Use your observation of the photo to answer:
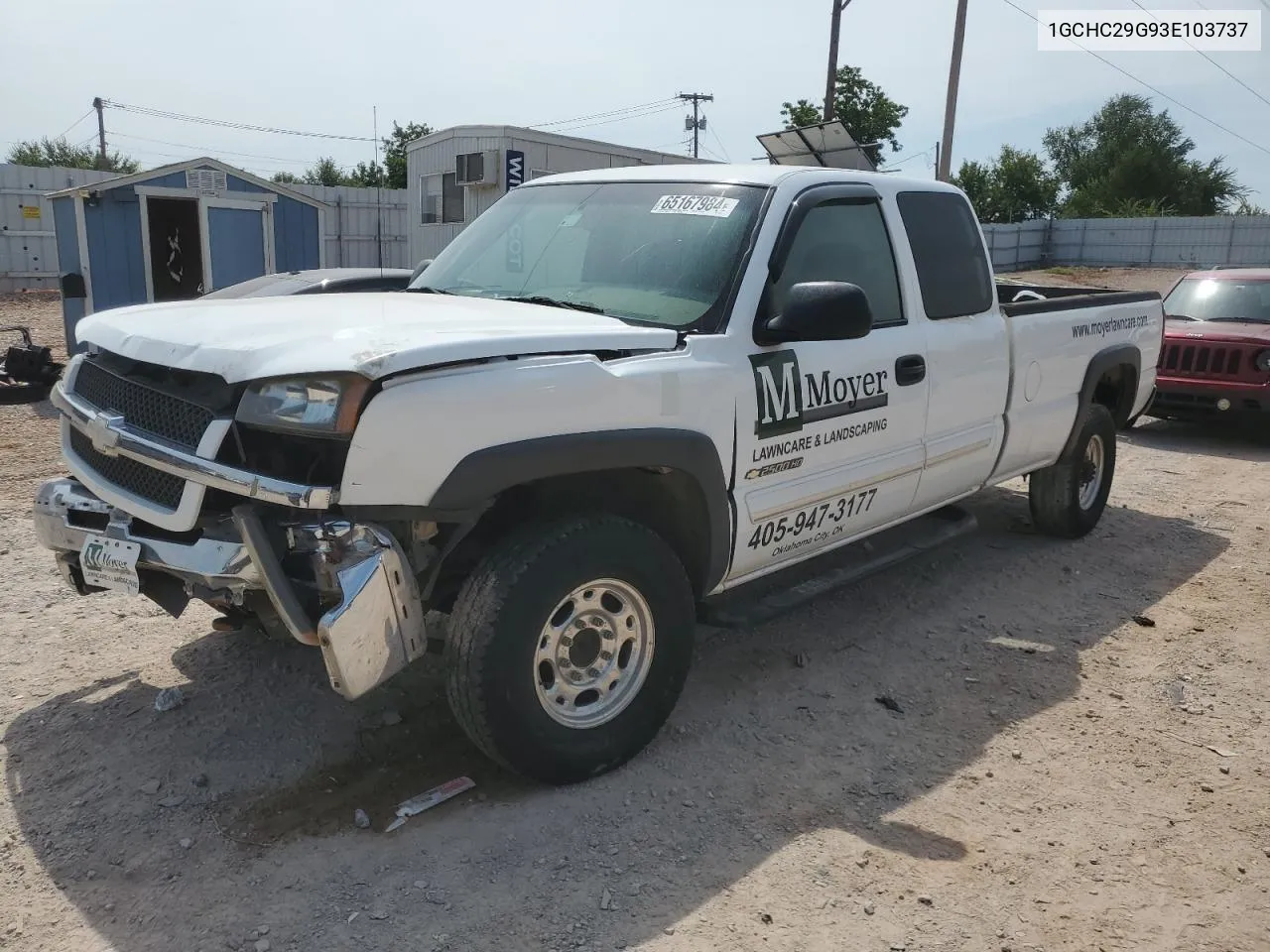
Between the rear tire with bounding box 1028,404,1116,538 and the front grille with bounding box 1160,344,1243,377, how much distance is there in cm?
408

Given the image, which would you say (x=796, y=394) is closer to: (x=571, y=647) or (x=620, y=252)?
(x=620, y=252)

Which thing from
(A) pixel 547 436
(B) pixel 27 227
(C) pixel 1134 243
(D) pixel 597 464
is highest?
(C) pixel 1134 243

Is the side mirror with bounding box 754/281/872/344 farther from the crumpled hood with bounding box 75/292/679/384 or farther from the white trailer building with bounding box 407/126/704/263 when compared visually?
the white trailer building with bounding box 407/126/704/263

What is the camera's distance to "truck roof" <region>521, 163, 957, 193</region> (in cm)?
412

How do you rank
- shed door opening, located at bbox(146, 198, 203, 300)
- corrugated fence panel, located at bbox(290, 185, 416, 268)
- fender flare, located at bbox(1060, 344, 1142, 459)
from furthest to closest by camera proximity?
corrugated fence panel, located at bbox(290, 185, 416, 268), shed door opening, located at bbox(146, 198, 203, 300), fender flare, located at bbox(1060, 344, 1142, 459)

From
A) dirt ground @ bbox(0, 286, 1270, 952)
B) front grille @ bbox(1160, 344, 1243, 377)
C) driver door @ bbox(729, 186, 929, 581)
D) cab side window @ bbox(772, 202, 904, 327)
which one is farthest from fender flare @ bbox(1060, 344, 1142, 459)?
front grille @ bbox(1160, 344, 1243, 377)

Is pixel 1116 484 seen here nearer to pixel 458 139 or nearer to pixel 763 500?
pixel 763 500

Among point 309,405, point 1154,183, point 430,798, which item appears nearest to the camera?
point 309,405

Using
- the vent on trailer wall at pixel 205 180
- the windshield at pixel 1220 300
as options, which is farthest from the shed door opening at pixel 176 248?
the windshield at pixel 1220 300

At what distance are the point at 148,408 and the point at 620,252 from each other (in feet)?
5.77

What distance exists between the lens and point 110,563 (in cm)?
317

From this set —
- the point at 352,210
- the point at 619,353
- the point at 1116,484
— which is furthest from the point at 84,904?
the point at 352,210

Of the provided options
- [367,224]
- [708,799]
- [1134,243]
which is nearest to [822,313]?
[708,799]

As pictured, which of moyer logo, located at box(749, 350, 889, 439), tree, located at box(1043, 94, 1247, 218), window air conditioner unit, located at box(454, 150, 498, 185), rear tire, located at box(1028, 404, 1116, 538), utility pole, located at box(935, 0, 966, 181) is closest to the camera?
moyer logo, located at box(749, 350, 889, 439)
